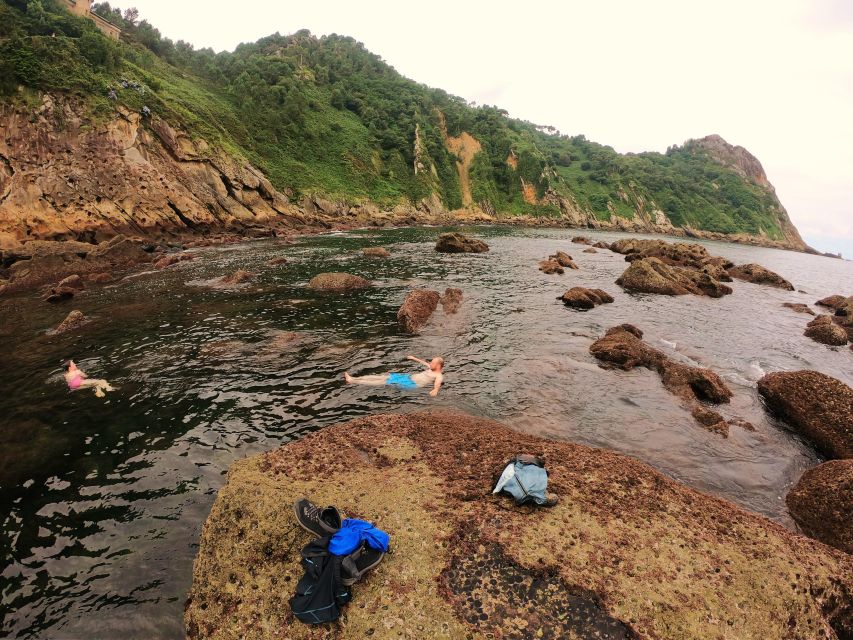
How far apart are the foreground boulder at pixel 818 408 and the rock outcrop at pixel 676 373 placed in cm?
130

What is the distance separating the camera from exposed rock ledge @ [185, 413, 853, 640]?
428 cm

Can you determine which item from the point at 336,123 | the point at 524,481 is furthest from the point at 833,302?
the point at 336,123

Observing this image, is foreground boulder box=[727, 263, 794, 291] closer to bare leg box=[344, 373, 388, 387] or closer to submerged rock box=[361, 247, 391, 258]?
submerged rock box=[361, 247, 391, 258]

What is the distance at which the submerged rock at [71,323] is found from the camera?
1554 centimetres

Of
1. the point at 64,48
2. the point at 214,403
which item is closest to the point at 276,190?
the point at 64,48

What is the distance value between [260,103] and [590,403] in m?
91.6

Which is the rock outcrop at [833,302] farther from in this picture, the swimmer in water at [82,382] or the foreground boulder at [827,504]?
the swimmer in water at [82,382]

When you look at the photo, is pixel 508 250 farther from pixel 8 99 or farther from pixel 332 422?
pixel 8 99

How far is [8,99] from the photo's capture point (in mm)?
34062

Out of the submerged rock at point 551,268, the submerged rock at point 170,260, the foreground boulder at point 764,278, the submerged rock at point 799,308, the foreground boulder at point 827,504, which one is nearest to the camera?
the foreground boulder at point 827,504

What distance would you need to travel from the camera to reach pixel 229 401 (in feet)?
34.0

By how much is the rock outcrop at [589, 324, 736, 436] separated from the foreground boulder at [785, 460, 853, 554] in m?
2.36

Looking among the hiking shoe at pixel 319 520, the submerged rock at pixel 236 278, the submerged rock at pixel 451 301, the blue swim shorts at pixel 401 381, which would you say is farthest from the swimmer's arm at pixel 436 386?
the submerged rock at pixel 236 278

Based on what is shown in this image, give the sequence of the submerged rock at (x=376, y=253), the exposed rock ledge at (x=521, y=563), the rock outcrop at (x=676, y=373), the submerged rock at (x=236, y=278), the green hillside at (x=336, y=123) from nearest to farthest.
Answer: the exposed rock ledge at (x=521, y=563), the rock outcrop at (x=676, y=373), the submerged rock at (x=236, y=278), the submerged rock at (x=376, y=253), the green hillside at (x=336, y=123)
